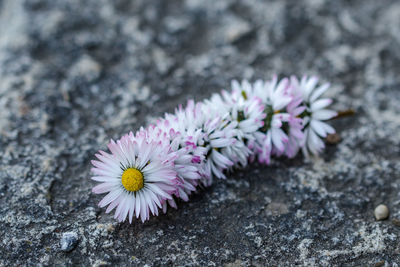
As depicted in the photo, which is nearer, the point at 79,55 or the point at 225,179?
the point at 225,179

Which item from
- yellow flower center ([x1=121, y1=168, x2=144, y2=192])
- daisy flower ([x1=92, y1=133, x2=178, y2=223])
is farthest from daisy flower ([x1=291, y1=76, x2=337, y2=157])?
yellow flower center ([x1=121, y1=168, x2=144, y2=192])

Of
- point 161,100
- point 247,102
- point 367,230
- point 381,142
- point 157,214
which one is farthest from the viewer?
point 161,100

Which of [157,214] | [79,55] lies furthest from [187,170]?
[79,55]

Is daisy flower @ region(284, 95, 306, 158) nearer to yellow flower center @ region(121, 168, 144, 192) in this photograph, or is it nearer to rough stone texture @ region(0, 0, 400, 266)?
rough stone texture @ region(0, 0, 400, 266)

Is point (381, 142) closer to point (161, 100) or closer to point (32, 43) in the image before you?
point (161, 100)

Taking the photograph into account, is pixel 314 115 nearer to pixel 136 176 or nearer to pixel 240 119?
pixel 240 119
